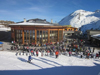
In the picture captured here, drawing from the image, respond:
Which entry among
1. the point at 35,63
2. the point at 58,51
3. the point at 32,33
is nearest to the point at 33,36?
the point at 32,33

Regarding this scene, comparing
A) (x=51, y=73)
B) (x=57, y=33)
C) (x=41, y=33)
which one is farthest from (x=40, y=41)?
(x=51, y=73)

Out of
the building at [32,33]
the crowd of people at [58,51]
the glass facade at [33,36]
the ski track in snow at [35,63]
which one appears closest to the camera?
the ski track in snow at [35,63]

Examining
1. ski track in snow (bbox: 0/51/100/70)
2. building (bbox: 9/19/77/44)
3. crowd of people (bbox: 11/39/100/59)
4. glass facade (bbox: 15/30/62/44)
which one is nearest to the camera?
ski track in snow (bbox: 0/51/100/70)

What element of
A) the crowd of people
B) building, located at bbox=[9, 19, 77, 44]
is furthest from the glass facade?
the crowd of people

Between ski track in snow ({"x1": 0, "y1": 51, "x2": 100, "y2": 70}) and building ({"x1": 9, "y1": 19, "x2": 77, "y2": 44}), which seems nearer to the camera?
ski track in snow ({"x1": 0, "y1": 51, "x2": 100, "y2": 70})

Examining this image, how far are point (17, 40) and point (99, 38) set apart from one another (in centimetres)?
2015

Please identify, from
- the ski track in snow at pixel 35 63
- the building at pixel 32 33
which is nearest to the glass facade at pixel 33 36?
the building at pixel 32 33

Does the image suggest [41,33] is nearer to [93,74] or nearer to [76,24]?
[93,74]

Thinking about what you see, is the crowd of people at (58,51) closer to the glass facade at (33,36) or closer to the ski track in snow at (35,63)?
the ski track in snow at (35,63)

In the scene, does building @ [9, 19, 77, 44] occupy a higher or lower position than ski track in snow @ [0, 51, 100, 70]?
higher

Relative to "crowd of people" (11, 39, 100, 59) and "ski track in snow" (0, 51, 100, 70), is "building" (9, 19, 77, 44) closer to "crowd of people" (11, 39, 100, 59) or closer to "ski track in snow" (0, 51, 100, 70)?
"crowd of people" (11, 39, 100, 59)

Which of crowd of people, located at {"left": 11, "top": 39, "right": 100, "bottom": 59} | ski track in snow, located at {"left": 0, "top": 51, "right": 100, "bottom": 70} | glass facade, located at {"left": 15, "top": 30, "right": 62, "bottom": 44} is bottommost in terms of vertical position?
ski track in snow, located at {"left": 0, "top": 51, "right": 100, "bottom": 70}

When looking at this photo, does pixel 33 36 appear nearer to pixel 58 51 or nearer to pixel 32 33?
pixel 32 33

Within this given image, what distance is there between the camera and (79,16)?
141125 mm
